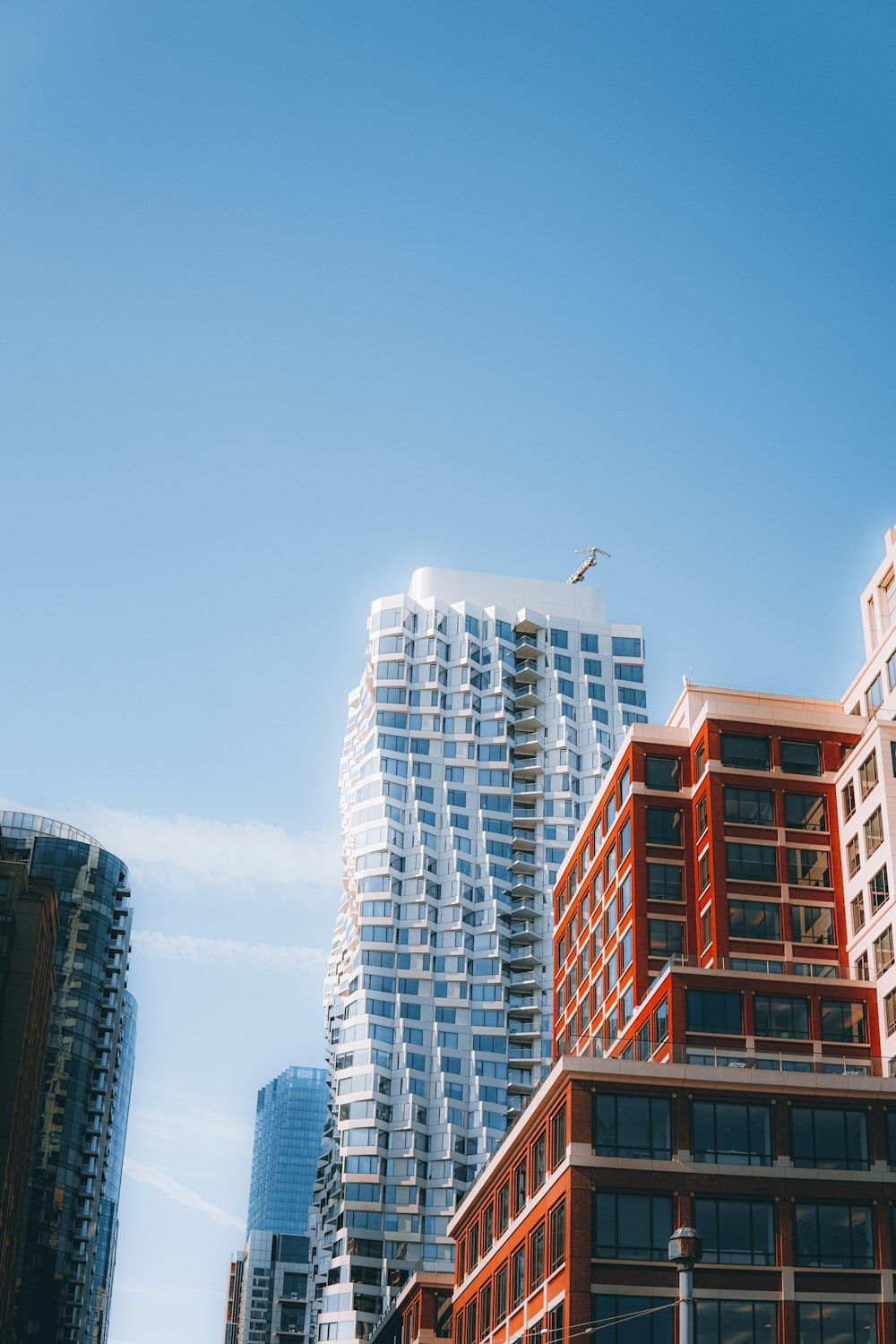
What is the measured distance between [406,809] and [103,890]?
39.4 meters

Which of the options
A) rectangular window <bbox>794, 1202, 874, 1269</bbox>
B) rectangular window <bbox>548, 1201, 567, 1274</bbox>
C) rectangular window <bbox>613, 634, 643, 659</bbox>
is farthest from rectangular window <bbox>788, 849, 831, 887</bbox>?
rectangular window <bbox>613, 634, 643, 659</bbox>

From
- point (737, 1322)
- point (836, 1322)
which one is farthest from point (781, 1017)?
point (737, 1322)

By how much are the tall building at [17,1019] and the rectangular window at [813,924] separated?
6951 centimetres

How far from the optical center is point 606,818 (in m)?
103

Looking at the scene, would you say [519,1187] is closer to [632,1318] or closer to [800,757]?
[632,1318]

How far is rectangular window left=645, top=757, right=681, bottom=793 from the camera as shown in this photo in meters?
97.2

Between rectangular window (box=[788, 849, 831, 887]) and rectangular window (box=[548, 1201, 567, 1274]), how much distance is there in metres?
28.3

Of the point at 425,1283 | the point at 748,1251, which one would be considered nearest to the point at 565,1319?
the point at 748,1251

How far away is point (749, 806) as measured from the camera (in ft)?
307

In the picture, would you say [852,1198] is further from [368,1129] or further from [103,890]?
[103,890]

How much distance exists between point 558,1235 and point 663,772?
111 ft

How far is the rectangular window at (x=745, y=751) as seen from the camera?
94.9 meters

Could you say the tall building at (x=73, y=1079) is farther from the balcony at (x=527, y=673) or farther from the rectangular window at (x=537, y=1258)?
the rectangular window at (x=537, y=1258)

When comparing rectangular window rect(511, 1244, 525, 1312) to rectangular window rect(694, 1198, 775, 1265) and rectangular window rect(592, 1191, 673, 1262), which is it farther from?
rectangular window rect(694, 1198, 775, 1265)
